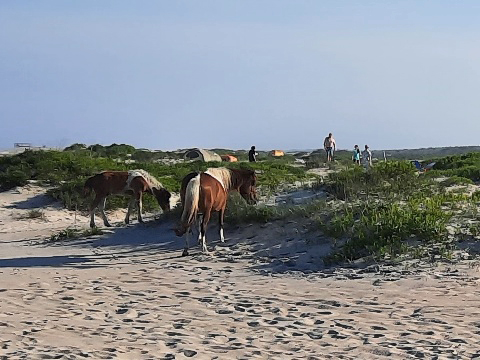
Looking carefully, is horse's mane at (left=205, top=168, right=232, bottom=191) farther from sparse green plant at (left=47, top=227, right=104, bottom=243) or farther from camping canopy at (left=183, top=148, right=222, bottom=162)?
camping canopy at (left=183, top=148, right=222, bottom=162)

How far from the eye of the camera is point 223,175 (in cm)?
1376

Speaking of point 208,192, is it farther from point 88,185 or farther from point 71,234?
point 88,185

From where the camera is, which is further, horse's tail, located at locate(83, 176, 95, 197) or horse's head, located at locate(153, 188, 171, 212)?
horse's tail, located at locate(83, 176, 95, 197)

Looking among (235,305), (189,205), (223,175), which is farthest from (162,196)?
(235,305)

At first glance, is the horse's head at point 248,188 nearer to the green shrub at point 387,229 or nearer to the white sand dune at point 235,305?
the white sand dune at point 235,305

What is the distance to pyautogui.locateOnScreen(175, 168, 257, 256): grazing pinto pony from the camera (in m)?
12.2

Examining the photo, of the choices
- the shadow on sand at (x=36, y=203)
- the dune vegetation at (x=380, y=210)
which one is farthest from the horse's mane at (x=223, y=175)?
the shadow on sand at (x=36, y=203)

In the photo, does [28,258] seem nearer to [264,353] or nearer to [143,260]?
[143,260]

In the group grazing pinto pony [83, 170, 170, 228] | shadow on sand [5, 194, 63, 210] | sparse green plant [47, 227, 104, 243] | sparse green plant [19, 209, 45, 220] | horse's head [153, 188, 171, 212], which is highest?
grazing pinto pony [83, 170, 170, 228]

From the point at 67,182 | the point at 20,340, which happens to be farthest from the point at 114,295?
the point at 67,182

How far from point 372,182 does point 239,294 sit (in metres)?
7.21

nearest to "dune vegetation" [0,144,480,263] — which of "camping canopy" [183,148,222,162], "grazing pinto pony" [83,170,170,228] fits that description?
"grazing pinto pony" [83,170,170,228]

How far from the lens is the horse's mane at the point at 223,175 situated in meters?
13.3

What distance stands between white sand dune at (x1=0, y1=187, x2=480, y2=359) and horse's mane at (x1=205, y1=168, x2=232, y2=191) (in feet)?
3.54
